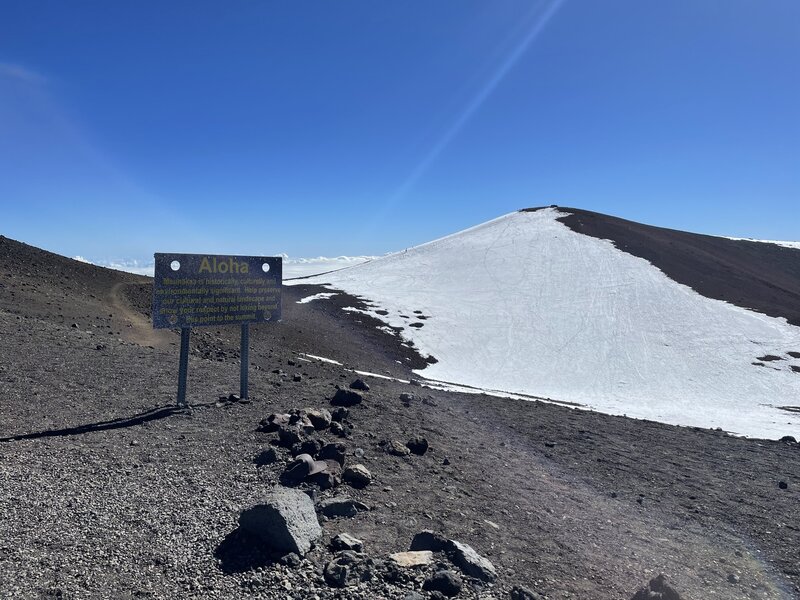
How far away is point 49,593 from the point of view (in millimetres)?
4273

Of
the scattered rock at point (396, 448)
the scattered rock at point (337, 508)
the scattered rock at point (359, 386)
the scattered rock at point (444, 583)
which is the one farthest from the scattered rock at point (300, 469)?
the scattered rock at point (359, 386)

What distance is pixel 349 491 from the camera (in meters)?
6.91

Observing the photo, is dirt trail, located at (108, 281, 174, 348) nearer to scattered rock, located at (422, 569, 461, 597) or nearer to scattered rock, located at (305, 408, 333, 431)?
scattered rock, located at (305, 408, 333, 431)

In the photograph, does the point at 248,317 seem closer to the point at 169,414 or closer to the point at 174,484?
the point at 169,414

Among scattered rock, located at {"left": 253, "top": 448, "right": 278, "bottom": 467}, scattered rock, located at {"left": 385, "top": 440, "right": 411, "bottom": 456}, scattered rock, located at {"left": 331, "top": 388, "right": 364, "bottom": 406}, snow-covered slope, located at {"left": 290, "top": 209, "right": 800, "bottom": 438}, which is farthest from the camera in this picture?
snow-covered slope, located at {"left": 290, "top": 209, "right": 800, "bottom": 438}

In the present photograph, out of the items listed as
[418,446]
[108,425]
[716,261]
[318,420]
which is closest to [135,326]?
[108,425]

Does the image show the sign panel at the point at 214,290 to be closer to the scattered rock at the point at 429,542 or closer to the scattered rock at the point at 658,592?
the scattered rock at the point at 429,542

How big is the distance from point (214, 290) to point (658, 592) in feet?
29.8

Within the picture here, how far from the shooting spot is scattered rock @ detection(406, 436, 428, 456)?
899cm

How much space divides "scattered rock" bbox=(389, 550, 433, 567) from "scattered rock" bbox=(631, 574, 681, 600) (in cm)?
206

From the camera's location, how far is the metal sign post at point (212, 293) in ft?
32.8

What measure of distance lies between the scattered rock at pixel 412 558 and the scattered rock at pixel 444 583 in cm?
27

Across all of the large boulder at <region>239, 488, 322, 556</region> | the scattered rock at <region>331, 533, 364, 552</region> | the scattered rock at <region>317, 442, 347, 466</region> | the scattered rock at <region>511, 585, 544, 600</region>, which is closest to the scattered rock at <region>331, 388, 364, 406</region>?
the scattered rock at <region>317, 442, 347, 466</region>

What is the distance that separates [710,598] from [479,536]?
264cm
